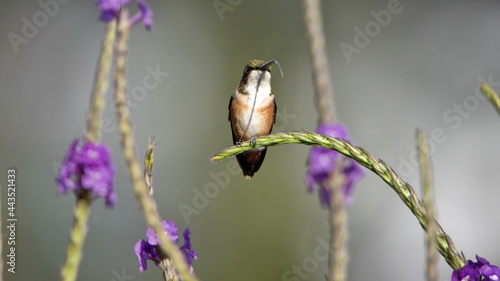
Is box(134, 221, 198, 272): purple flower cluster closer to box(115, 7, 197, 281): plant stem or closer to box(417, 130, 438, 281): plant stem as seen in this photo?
box(115, 7, 197, 281): plant stem

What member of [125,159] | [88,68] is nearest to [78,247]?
[125,159]

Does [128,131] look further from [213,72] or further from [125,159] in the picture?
[213,72]

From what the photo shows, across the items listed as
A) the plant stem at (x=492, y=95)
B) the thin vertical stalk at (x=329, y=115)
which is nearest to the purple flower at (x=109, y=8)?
the thin vertical stalk at (x=329, y=115)

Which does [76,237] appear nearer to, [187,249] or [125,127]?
[125,127]

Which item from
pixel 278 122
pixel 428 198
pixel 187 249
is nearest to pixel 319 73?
pixel 428 198

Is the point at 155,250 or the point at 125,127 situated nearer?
the point at 125,127

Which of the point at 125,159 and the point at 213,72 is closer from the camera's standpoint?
the point at 125,159
